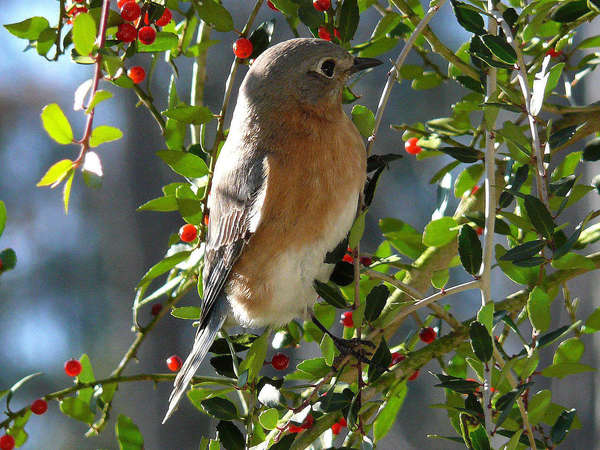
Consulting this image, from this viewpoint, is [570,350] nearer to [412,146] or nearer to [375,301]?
[375,301]

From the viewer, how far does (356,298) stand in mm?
1473

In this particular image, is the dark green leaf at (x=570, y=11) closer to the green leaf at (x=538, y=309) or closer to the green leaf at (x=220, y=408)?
the green leaf at (x=538, y=309)

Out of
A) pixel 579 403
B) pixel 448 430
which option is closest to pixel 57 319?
pixel 448 430

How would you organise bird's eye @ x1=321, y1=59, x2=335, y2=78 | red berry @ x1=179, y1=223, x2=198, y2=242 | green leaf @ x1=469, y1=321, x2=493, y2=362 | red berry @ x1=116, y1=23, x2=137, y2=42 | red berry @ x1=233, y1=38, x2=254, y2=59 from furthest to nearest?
→ bird's eye @ x1=321, y1=59, x2=335, y2=78
red berry @ x1=179, y1=223, x2=198, y2=242
red berry @ x1=233, y1=38, x2=254, y2=59
red berry @ x1=116, y1=23, x2=137, y2=42
green leaf @ x1=469, y1=321, x2=493, y2=362

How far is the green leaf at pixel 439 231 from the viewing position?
1522 millimetres

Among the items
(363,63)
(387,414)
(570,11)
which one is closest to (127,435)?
(387,414)

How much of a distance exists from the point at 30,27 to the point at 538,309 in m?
1.17

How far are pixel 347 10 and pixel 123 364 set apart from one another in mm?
950

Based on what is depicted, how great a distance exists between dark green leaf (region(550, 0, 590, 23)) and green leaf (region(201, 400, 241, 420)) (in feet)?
3.01

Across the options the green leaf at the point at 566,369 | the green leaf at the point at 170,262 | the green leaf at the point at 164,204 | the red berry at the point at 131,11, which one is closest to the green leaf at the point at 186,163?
the green leaf at the point at 164,204

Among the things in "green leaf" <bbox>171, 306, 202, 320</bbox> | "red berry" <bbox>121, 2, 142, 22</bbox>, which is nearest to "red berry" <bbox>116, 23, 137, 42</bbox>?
"red berry" <bbox>121, 2, 142, 22</bbox>

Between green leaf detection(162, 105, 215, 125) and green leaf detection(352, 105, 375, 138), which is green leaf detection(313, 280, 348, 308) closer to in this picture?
green leaf detection(352, 105, 375, 138)

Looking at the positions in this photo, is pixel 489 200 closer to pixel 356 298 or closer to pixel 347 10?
pixel 356 298

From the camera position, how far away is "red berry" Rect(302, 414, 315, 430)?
142cm
